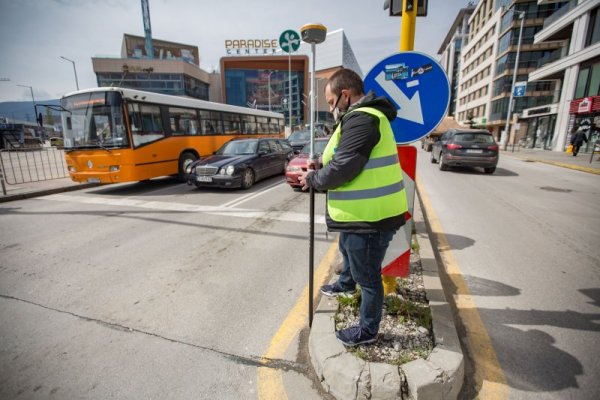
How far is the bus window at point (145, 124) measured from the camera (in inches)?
344

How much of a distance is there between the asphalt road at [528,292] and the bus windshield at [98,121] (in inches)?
342

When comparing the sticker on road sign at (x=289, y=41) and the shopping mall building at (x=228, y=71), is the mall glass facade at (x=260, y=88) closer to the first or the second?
the shopping mall building at (x=228, y=71)

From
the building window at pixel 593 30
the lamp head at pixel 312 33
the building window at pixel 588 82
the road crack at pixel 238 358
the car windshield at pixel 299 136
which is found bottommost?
the road crack at pixel 238 358

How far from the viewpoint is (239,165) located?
8.47 m

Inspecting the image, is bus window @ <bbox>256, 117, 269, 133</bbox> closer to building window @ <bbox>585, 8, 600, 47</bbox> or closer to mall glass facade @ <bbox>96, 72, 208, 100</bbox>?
building window @ <bbox>585, 8, 600, 47</bbox>

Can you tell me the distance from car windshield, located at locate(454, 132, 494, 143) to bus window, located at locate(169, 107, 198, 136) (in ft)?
32.9

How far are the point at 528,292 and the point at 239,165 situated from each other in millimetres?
7042

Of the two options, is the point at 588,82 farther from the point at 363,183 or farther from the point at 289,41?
the point at 363,183

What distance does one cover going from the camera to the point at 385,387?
1.75m

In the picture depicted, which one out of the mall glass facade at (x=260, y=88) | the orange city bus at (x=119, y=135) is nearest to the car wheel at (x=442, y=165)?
the orange city bus at (x=119, y=135)

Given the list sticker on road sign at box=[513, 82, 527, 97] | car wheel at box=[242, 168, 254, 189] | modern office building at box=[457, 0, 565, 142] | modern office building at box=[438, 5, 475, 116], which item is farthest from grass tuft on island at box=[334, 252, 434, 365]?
modern office building at box=[438, 5, 475, 116]

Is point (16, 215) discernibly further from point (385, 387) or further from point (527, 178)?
point (527, 178)

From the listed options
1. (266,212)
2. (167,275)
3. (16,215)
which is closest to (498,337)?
(167,275)

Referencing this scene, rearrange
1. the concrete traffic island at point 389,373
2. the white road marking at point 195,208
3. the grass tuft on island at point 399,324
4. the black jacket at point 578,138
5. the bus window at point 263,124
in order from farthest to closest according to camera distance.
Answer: the black jacket at point 578,138, the bus window at point 263,124, the white road marking at point 195,208, the grass tuft on island at point 399,324, the concrete traffic island at point 389,373
